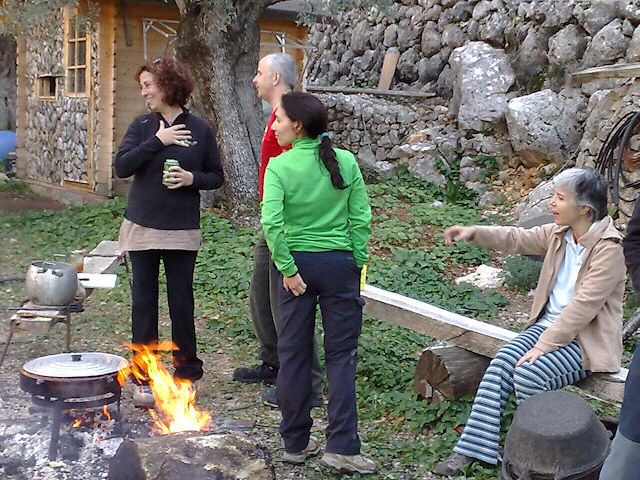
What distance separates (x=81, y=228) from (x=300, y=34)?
5.44 metres

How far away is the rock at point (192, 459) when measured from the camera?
317 cm

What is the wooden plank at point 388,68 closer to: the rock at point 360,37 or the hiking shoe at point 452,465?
the rock at point 360,37

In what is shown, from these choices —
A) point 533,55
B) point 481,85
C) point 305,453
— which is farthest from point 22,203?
point 305,453

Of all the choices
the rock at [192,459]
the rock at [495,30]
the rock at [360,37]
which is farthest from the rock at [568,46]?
the rock at [192,459]

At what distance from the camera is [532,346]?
405 cm

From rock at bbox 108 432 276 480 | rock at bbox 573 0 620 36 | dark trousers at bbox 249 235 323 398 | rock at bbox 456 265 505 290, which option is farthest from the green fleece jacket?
rock at bbox 573 0 620 36

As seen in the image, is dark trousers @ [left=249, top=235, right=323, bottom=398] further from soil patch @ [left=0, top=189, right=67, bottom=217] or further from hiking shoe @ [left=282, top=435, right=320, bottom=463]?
soil patch @ [left=0, top=189, right=67, bottom=217]

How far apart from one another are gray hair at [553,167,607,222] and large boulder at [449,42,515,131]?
26.0ft

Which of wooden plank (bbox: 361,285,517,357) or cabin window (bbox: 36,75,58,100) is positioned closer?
wooden plank (bbox: 361,285,517,357)

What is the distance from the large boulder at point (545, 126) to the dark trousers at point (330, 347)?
7.58m

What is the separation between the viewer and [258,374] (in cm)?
529

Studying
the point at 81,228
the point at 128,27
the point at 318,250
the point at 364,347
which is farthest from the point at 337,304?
the point at 128,27

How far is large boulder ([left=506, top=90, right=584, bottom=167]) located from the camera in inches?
424

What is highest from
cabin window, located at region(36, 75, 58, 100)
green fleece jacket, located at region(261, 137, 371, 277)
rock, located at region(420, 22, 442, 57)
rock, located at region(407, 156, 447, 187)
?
rock, located at region(420, 22, 442, 57)
